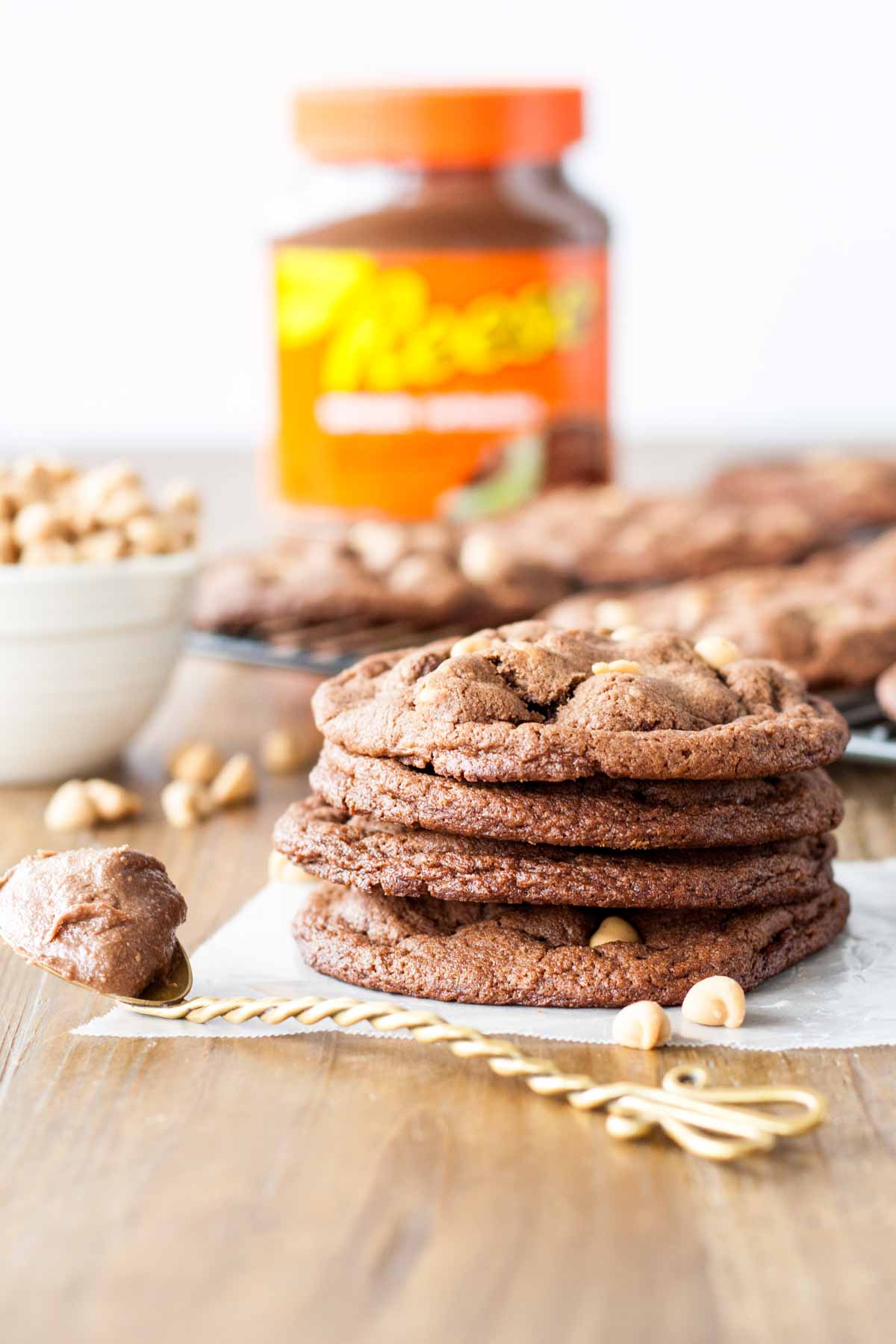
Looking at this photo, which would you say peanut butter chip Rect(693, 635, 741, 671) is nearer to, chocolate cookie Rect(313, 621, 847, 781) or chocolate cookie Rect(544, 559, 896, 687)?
chocolate cookie Rect(313, 621, 847, 781)

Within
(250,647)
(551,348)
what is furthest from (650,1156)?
(551,348)

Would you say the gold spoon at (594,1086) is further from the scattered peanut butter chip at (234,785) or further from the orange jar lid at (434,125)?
the orange jar lid at (434,125)

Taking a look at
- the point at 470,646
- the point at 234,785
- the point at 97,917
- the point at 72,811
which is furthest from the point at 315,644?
the point at 97,917

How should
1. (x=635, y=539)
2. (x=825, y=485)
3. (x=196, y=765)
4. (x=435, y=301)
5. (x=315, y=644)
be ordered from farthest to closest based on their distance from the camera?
1. (x=825, y=485)
2. (x=435, y=301)
3. (x=635, y=539)
4. (x=315, y=644)
5. (x=196, y=765)

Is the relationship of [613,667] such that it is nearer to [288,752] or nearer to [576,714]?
[576,714]

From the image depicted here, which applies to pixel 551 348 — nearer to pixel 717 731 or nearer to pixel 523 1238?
pixel 717 731
